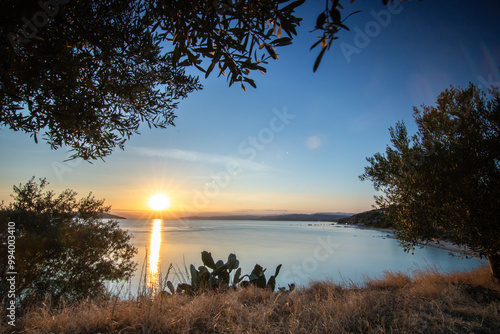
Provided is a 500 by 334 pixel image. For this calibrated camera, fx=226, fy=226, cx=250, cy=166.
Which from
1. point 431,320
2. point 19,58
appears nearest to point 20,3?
point 19,58

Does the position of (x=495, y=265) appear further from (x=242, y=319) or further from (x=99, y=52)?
(x=99, y=52)

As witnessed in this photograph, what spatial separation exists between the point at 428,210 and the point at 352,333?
19.2 feet

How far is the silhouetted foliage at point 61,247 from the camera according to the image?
30.2 feet

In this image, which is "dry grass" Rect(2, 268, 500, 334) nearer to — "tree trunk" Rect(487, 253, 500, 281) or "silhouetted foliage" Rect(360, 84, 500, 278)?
"silhouetted foliage" Rect(360, 84, 500, 278)

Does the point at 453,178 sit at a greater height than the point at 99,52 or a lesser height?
lesser

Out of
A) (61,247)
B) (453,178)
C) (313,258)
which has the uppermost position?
(453,178)

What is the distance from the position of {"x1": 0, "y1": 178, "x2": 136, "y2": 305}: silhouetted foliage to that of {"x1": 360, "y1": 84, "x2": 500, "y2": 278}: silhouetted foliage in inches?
487

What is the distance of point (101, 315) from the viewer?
3.52 meters

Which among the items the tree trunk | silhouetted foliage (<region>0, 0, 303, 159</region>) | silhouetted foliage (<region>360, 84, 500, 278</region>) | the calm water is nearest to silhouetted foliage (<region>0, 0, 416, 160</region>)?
silhouetted foliage (<region>0, 0, 303, 159</region>)

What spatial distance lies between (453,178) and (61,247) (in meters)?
14.9

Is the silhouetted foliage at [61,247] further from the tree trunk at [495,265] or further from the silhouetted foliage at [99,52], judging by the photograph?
the tree trunk at [495,265]

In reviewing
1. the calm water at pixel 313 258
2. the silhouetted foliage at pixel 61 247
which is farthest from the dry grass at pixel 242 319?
the silhouetted foliage at pixel 61 247

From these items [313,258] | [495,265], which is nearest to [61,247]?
[495,265]

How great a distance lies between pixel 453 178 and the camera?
662 centimetres
